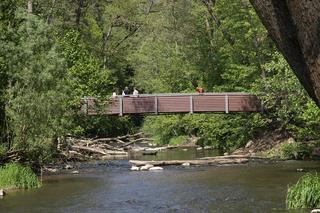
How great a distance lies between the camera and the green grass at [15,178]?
68.7ft

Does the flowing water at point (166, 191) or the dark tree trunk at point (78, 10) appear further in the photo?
the dark tree trunk at point (78, 10)

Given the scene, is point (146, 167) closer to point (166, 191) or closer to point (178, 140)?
point (166, 191)

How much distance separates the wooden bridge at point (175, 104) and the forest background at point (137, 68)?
33.0 inches

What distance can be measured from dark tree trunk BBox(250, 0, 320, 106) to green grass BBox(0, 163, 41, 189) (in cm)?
1775

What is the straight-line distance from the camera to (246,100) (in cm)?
3803

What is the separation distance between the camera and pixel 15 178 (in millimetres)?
21219

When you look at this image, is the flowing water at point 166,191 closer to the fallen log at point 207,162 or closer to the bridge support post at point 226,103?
the fallen log at point 207,162

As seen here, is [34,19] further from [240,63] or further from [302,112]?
[240,63]

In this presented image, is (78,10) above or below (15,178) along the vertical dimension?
above

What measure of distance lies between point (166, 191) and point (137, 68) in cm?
4554

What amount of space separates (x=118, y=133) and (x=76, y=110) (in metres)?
24.3

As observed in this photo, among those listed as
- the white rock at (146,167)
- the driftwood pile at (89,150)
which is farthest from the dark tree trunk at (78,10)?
the white rock at (146,167)

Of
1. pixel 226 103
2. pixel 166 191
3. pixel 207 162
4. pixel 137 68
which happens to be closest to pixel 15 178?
pixel 166 191

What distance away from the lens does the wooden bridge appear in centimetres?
3750
